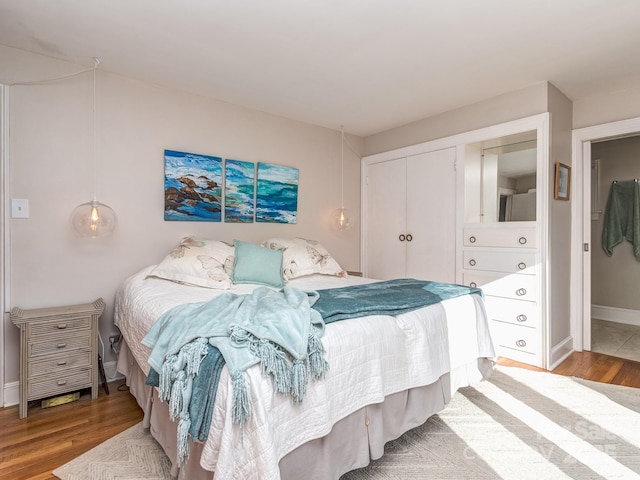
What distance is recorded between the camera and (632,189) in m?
4.29

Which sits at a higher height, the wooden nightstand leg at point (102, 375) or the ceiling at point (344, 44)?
the ceiling at point (344, 44)

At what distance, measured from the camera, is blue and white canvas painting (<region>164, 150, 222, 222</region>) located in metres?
2.93

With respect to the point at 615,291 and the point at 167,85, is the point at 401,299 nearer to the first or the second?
the point at 167,85

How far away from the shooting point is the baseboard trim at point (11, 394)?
226cm

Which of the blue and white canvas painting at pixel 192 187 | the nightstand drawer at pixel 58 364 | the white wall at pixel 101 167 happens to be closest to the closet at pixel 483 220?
the white wall at pixel 101 167

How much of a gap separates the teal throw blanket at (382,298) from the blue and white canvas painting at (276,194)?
1496 mm

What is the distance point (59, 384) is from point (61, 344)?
254mm

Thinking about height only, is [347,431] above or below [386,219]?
below

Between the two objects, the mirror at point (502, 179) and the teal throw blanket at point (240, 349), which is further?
the mirror at point (502, 179)

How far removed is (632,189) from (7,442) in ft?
20.9

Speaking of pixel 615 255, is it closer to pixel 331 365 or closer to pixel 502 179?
pixel 502 179

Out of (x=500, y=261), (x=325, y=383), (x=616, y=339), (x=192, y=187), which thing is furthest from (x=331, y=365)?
(x=616, y=339)

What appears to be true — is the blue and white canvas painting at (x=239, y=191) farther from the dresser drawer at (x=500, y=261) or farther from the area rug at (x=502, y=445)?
the dresser drawer at (x=500, y=261)

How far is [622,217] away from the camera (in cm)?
436
